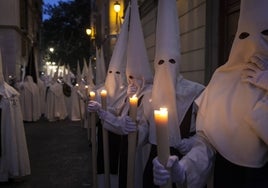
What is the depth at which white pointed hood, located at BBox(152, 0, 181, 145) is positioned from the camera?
13.9 ft

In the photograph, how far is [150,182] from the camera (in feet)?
15.5

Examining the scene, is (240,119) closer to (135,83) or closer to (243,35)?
(243,35)

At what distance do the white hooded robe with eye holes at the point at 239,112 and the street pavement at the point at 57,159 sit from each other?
18.5 feet

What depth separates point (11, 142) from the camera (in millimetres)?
8469

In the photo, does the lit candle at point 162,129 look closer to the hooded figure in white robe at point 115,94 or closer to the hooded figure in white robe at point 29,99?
the hooded figure in white robe at point 115,94

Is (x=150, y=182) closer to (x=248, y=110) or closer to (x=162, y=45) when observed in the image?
(x=162, y=45)

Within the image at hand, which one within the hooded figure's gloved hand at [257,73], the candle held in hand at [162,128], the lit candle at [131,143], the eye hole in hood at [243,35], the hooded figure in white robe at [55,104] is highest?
the eye hole in hood at [243,35]

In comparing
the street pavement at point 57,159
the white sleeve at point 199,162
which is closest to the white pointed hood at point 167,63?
the white sleeve at point 199,162

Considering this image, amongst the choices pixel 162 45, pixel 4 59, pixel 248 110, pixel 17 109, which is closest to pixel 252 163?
pixel 248 110

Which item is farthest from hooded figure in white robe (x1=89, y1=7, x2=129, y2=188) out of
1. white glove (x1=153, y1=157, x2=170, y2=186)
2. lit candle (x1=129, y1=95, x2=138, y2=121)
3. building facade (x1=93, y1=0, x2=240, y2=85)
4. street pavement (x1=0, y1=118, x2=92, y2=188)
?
white glove (x1=153, y1=157, x2=170, y2=186)

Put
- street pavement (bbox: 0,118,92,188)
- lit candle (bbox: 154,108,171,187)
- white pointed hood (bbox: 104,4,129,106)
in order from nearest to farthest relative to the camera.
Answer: lit candle (bbox: 154,108,171,187)
white pointed hood (bbox: 104,4,129,106)
street pavement (bbox: 0,118,92,188)

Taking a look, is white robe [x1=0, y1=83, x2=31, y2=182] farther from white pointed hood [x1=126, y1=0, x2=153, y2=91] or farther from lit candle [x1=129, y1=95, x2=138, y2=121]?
lit candle [x1=129, y1=95, x2=138, y2=121]

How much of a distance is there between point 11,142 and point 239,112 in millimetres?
6191

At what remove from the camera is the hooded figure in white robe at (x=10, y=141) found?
8.46 meters
